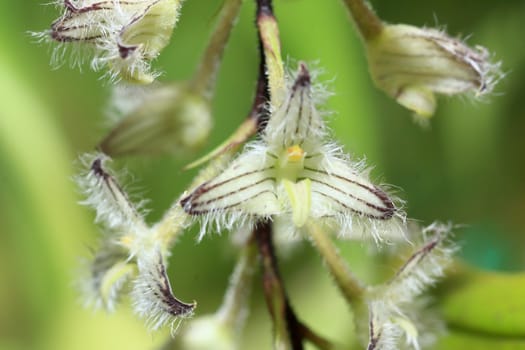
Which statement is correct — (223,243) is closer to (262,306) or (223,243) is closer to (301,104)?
(262,306)

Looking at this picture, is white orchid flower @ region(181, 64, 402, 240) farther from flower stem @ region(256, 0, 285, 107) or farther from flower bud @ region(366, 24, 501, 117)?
flower bud @ region(366, 24, 501, 117)

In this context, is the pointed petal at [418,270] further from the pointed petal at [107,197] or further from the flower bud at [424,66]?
the pointed petal at [107,197]

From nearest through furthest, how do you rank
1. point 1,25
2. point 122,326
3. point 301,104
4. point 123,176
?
point 301,104
point 123,176
point 1,25
point 122,326

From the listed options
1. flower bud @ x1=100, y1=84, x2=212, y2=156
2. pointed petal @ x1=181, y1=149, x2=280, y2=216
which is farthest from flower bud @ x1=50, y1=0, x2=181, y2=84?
flower bud @ x1=100, y1=84, x2=212, y2=156

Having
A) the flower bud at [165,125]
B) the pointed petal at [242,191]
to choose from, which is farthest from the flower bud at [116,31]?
the flower bud at [165,125]

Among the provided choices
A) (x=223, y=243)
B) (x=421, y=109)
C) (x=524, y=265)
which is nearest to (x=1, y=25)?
(x=223, y=243)

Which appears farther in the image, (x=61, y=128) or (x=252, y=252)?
(x=61, y=128)
